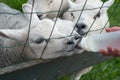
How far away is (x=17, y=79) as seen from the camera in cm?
219

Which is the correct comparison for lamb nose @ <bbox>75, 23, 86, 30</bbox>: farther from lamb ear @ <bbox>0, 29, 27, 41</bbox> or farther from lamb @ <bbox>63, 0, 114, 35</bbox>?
lamb ear @ <bbox>0, 29, 27, 41</bbox>

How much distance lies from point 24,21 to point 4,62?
53cm

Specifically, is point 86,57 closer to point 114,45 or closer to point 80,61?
point 80,61

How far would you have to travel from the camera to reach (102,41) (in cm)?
207

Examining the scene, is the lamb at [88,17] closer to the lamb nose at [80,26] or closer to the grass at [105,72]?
the lamb nose at [80,26]

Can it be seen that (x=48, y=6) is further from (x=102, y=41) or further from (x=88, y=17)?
(x=102, y=41)

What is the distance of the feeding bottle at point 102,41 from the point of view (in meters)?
2.06

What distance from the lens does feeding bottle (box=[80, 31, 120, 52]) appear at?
2.06 metres

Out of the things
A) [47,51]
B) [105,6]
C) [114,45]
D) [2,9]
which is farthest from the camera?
[2,9]

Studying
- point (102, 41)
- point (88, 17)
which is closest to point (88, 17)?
point (88, 17)

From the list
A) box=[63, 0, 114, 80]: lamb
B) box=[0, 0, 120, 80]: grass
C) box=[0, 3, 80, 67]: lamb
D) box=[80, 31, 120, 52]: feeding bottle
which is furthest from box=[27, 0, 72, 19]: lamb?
box=[80, 31, 120, 52]: feeding bottle

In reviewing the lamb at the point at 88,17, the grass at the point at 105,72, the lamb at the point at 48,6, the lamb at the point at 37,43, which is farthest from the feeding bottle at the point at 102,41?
the grass at the point at 105,72

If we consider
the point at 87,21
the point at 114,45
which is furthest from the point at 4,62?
the point at 114,45

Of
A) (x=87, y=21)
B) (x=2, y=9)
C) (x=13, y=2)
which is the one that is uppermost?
(x=87, y=21)
